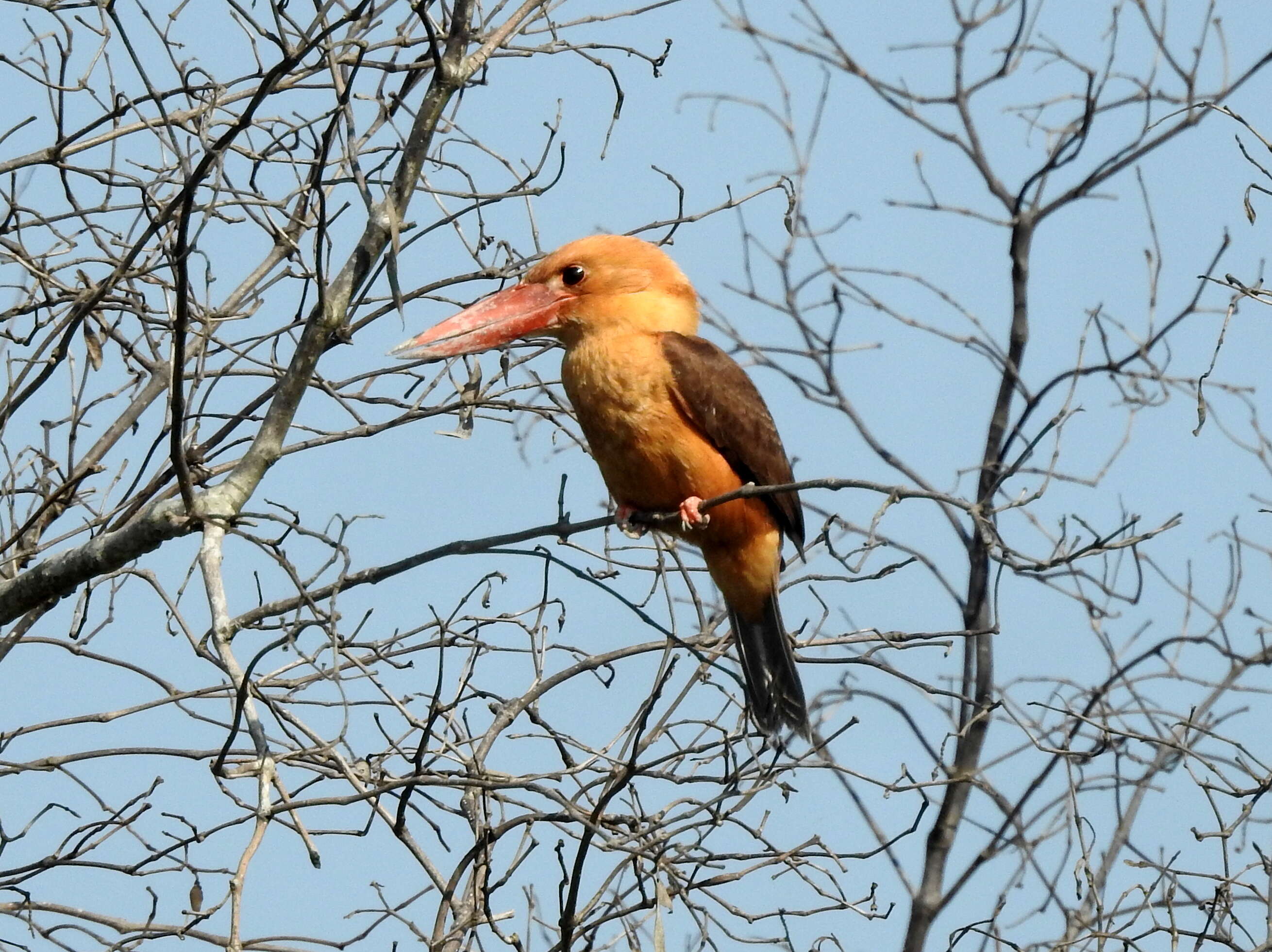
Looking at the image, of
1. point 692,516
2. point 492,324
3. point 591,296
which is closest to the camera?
point 692,516

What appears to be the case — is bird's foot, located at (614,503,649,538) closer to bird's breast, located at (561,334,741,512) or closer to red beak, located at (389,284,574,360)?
bird's breast, located at (561,334,741,512)

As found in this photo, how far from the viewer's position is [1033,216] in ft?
17.4

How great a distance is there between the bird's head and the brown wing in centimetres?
11

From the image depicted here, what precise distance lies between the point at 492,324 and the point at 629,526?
2.15 ft

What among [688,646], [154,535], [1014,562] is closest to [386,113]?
[154,535]

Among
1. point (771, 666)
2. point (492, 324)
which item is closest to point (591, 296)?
point (492, 324)

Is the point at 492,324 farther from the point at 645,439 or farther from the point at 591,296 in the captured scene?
the point at 645,439

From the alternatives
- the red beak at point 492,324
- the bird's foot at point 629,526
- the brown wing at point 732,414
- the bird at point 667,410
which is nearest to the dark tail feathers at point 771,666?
the bird at point 667,410

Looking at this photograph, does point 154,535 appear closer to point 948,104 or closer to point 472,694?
point 472,694

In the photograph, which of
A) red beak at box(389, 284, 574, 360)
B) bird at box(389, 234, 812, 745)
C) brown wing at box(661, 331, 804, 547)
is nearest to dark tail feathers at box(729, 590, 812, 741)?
bird at box(389, 234, 812, 745)

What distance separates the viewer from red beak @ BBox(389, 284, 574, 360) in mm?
3916

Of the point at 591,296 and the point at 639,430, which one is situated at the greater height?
the point at 591,296

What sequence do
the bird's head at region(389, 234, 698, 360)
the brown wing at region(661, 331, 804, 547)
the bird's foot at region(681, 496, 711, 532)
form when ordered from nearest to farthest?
the bird's foot at region(681, 496, 711, 532) → the brown wing at region(661, 331, 804, 547) → the bird's head at region(389, 234, 698, 360)

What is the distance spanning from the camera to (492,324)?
4020 millimetres
